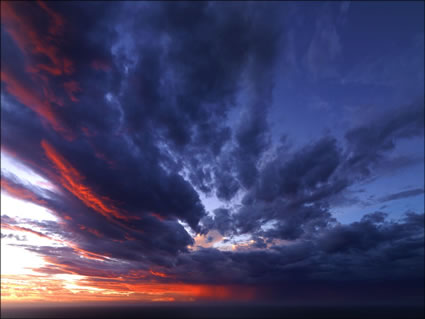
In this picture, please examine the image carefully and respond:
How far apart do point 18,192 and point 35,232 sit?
917 centimetres

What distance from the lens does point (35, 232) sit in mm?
25266

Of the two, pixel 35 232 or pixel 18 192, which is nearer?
pixel 18 192

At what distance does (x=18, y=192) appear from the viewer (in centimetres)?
1973
